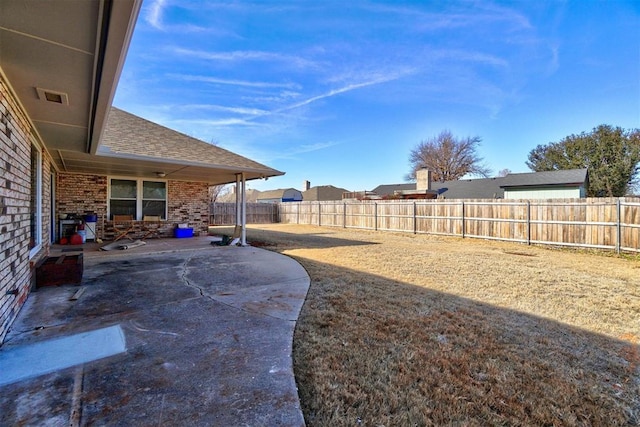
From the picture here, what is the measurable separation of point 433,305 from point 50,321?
4360 mm

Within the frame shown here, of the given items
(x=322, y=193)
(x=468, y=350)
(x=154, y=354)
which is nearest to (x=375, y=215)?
(x=468, y=350)

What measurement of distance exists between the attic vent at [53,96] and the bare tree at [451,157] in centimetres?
3301

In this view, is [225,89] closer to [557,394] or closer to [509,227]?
[509,227]

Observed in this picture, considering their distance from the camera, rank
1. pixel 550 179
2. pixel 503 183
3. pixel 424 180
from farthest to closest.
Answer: pixel 424 180
pixel 503 183
pixel 550 179

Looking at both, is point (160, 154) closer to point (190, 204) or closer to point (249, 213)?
point (190, 204)

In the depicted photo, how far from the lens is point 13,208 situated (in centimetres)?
308

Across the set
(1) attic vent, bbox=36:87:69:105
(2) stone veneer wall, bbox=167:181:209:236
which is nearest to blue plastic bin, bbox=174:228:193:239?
(2) stone veneer wall, bbox=167:181:209:236

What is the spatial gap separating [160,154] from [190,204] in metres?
4.02

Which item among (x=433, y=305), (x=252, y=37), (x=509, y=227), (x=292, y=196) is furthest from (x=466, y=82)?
(x=292, y=196)

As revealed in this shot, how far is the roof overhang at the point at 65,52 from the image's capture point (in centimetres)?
180

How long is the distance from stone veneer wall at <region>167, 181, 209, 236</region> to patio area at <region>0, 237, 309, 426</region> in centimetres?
630

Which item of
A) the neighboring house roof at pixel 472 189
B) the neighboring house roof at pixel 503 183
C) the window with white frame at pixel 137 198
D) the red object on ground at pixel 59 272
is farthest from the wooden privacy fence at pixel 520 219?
the red object on ground at pixel 59 272

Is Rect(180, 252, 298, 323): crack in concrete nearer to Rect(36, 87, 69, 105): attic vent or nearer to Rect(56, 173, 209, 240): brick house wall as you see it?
Rect(36, 87, 69, 105): attic vent

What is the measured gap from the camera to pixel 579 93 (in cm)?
1527
